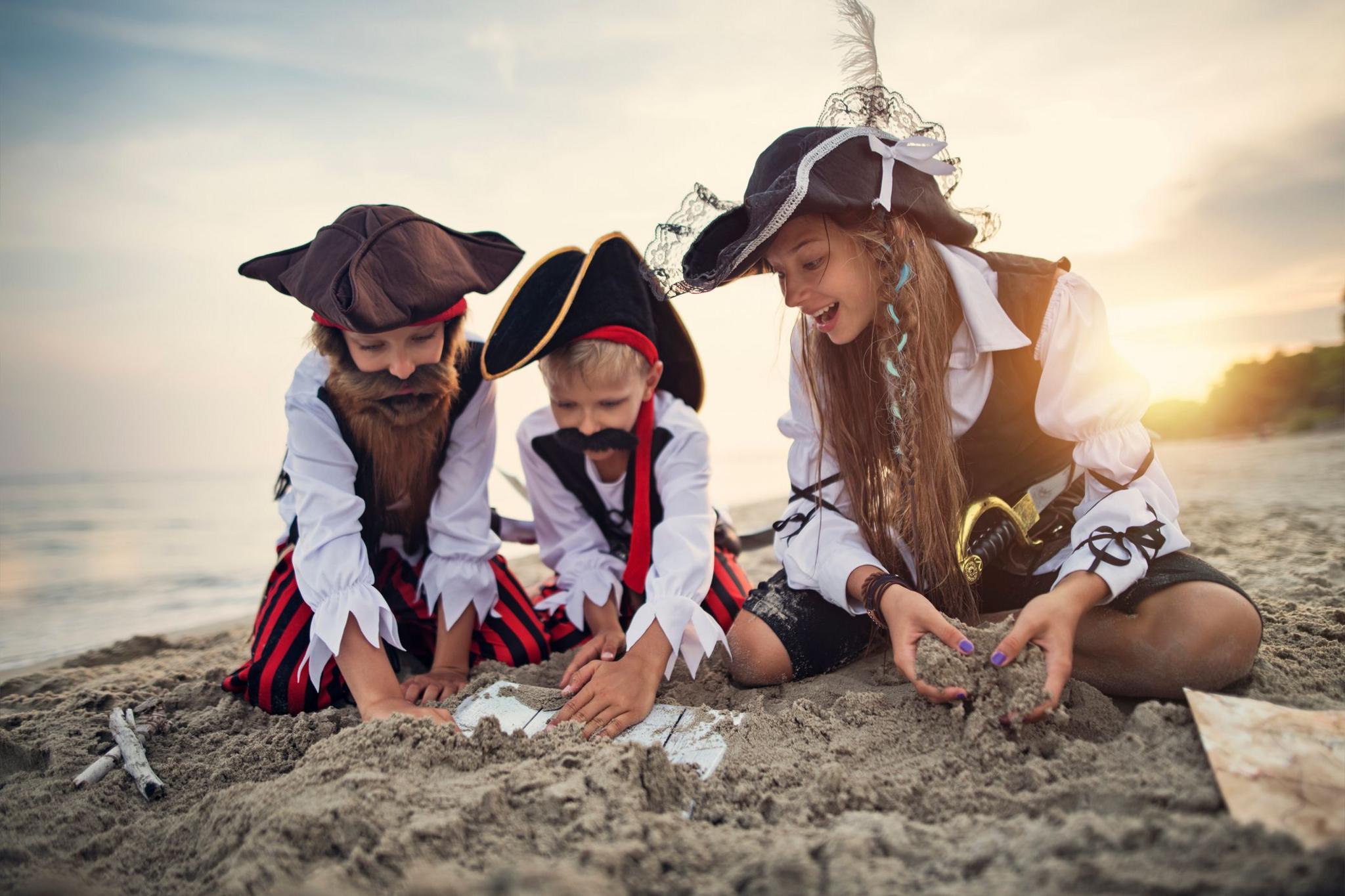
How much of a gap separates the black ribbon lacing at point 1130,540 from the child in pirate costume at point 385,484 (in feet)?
5.46

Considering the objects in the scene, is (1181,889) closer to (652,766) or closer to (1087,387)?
(652,766)

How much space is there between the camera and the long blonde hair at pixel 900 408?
2045 mm

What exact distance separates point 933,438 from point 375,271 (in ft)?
5.30

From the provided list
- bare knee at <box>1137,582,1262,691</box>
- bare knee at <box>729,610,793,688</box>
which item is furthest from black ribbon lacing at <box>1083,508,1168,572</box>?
bare knee at <box>729,610,793,688</box>

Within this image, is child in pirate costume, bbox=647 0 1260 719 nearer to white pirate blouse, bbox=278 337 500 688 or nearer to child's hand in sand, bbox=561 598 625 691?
child's hand in sand, bbox=561 598 625 691

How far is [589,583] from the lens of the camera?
278cm

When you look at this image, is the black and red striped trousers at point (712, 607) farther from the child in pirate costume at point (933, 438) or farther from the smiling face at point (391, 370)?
the smiling face at point (391, 370)

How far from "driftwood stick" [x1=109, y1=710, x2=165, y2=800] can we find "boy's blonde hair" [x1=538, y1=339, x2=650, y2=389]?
149 centimetres

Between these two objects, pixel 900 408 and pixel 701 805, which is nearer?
pixel 701 805

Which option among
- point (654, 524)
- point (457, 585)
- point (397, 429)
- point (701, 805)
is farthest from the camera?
point (654, 524)

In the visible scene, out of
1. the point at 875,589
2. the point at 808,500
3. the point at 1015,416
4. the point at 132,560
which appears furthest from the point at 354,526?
the point at 132,560

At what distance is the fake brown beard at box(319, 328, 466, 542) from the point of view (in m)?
2.38

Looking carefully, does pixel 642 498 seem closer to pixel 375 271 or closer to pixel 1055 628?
pixel 375 271

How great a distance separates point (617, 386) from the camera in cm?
253
